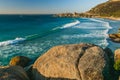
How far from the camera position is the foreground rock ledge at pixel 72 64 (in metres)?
13.3

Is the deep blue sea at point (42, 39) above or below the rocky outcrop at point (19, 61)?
below

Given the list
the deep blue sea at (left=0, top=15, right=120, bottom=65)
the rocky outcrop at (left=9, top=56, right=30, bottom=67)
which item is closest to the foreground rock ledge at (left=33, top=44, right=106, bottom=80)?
the rocky outcrop at (left=9, top=56, right=30, bottom=67)

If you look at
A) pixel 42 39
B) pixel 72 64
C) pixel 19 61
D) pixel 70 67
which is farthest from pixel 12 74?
pixel 42 39

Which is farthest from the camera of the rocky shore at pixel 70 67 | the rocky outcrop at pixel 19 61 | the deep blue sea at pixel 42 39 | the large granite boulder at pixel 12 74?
the deep blue sea at pixel 42 39

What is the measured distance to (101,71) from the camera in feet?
43.7

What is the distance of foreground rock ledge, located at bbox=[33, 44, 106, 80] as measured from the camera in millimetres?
13258

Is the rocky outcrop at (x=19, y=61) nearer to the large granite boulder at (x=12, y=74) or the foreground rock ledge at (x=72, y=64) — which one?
the foreground rock ledge at (x=72, y=64)

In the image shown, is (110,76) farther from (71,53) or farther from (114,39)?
(114,39)

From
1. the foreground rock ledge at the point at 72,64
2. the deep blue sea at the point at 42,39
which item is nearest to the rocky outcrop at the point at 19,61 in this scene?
the deep blue sea at the point at 42,39

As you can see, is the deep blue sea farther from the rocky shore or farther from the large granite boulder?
the large granite boulder

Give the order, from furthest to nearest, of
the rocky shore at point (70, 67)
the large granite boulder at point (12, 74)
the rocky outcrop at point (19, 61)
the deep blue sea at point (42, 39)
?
1. the deep blue sea at point (42, 39)
2. the rocky outcrop at point (19, 61)
3. the rocky shore at point (70, 67)
4. the large granite boulder at point (12, 74)

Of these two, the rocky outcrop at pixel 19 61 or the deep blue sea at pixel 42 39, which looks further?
the deep blue sea at pixel 42 39

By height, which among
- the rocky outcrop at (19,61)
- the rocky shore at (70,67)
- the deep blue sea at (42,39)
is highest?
the rocky shore at (70,67)

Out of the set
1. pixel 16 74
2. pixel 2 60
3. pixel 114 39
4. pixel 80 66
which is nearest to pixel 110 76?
pixel 80 66
